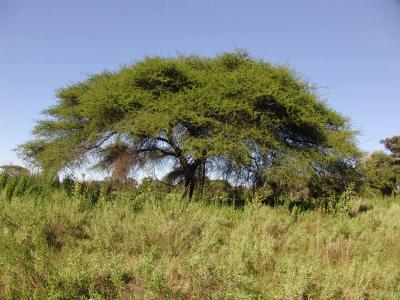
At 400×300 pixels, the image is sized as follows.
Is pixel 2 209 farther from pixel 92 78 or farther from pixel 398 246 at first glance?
pixel 92 78

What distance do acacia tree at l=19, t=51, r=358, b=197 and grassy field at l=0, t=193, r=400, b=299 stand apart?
5.24 m

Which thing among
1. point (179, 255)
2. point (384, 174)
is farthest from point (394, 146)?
point (179, 255)

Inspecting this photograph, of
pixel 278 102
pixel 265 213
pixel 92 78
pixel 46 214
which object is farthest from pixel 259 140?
pixel 92 78

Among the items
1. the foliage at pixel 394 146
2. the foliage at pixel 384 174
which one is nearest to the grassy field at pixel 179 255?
the foliage at pixel 384 174

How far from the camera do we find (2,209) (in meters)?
6.80

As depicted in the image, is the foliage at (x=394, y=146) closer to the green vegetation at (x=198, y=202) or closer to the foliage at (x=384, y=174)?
the foliage at (x=384, y=174)

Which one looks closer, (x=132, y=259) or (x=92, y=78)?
(x=132, y=259)

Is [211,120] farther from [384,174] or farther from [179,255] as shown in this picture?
[384,174]

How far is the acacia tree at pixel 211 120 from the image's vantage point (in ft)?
46.0

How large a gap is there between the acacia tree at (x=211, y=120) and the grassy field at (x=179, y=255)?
17.2 feet

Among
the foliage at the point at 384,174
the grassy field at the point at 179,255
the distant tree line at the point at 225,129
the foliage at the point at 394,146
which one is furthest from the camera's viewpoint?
the foliage at the point at 394,146

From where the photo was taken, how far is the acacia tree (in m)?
14.0

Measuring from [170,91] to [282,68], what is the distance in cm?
446

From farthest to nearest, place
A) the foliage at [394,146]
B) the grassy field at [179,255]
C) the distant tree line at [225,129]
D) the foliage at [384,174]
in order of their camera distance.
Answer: the foliage at [394,146]
the foliage at [384,174]
the distant tree line at [225,129]
the grassy field at [179,255]
